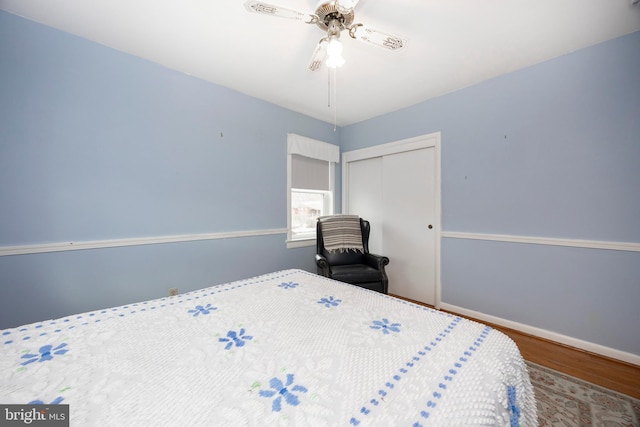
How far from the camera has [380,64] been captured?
7.39ft

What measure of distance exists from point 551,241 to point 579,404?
1.25m

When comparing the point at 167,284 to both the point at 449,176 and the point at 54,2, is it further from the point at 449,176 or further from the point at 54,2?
the point at 449,176

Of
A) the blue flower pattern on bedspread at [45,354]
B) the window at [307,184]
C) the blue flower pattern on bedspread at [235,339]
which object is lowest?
the blue flower pattern on bedspread at [235,339]

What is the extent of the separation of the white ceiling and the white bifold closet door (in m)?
1.01

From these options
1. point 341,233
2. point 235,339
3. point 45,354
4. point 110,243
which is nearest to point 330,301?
point 235,339

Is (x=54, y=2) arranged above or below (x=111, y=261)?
above

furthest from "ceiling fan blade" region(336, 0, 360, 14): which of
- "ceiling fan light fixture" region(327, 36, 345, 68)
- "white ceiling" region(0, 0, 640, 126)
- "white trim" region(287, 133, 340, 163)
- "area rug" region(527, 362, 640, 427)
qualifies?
"area rug" region(527, 362, 640, 427)

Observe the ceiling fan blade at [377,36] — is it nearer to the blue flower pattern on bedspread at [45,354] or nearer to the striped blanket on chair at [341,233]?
the striped blanket on chair at [341,233]

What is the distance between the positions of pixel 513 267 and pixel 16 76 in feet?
14.1

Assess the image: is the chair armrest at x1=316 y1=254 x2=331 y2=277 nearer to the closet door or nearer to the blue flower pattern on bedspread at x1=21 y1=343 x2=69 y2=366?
the closet door

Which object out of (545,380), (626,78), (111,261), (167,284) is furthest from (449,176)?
(111,261)

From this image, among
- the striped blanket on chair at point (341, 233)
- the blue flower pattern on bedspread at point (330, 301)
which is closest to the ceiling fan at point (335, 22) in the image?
the blue flower pattern on bedspread at point (330, 301)

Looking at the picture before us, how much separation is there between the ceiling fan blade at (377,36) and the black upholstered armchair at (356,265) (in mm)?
1961

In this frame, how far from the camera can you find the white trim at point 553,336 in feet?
6.31
